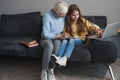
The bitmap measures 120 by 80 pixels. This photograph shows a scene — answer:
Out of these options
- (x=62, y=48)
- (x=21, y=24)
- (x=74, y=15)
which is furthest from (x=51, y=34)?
(x=21, y=24)

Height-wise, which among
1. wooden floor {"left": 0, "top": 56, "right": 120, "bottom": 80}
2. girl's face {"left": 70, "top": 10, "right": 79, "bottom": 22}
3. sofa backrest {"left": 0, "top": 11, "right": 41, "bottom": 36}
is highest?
girl's face {"left": 70, "top": 10, "right": 79, "bottom": 22}

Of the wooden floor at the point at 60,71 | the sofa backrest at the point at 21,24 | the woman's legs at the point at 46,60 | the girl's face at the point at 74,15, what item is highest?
the girl's face at the point at 74,15

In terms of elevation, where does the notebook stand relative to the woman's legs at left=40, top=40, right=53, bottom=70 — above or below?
above

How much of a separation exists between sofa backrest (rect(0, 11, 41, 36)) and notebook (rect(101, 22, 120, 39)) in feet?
3.88

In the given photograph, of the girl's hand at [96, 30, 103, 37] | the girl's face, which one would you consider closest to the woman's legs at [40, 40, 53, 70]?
the girl's face

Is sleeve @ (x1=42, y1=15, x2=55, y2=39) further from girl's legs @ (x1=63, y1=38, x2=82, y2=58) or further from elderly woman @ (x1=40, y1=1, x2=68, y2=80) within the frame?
girl's legs @ (x1=63, y1=38, x2=82, y2=58)

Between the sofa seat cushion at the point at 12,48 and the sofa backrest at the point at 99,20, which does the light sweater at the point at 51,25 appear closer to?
the sofa seat cushion at the point at 12,48

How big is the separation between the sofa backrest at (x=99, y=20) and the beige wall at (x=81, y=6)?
283 mm

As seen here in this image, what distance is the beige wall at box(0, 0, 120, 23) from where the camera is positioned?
372 cm

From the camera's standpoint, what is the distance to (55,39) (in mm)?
2895

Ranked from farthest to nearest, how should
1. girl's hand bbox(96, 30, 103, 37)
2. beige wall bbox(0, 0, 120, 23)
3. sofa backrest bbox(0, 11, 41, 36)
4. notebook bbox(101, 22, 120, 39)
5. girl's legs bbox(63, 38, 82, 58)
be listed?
beige wall bbox(0, 0, 120, 23)
sofa backrest bbox(0, 11, 41, 36)
girl's hand bbox(96, 30, 103, 37)
girl's legs bbox(63, 38, 82, 58)
notebook bbox(101, 22, 120, 39)

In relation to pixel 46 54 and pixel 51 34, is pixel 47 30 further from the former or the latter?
pixel 46 54

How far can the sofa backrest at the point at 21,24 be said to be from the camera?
3.45 m

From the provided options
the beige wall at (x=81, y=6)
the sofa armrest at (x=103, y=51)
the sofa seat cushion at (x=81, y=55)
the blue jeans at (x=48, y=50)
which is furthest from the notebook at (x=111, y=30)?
the beige wall at (x=81, y=6)
